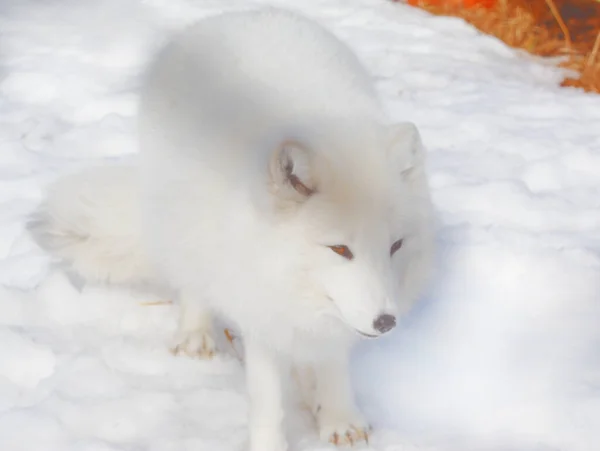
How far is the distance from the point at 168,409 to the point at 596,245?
162cm

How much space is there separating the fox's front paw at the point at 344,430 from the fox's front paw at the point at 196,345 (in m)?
0.47

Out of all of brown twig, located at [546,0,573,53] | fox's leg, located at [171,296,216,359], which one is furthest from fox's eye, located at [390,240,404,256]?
brown twig, located at [546,0,573,53]

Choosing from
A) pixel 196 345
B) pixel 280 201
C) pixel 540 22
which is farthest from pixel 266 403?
pixel 540 22

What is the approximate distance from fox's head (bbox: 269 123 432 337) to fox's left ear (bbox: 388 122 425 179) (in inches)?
0.6

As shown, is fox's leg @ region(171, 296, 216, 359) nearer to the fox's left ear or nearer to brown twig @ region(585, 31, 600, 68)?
the fox's left ear

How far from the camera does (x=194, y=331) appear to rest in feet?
7.34

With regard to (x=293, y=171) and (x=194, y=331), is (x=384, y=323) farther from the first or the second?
(x=194, y=331)

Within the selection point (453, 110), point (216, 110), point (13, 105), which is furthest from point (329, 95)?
point (13, 105)

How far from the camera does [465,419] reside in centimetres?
197

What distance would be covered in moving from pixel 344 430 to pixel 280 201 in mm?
734

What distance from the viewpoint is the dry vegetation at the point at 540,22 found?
4129 mm

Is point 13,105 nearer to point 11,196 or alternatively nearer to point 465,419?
point 11,196

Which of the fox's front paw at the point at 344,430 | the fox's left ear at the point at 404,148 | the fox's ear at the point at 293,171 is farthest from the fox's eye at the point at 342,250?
the fox's front paw at the point at 344,430

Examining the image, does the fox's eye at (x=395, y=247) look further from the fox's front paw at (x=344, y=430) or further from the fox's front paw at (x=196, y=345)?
the fox's front paw at (x=196, y=345)
